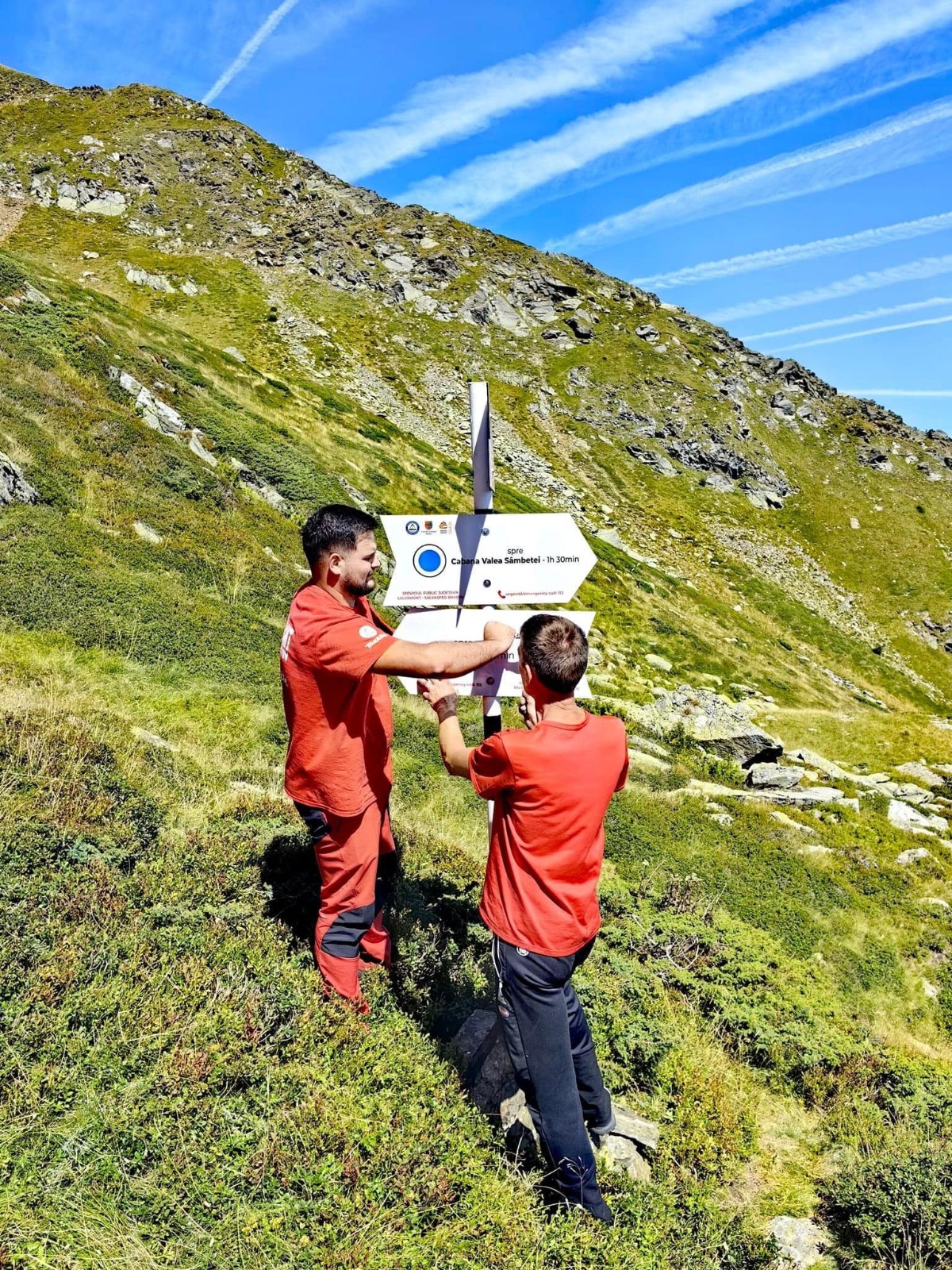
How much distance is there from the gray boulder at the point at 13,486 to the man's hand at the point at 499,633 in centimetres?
1216

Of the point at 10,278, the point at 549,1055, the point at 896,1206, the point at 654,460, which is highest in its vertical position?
the point at 654,460

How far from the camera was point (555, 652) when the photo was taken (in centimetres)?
335

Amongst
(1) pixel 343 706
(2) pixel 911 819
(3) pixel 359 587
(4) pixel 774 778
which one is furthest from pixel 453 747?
(2) pixel 911 819

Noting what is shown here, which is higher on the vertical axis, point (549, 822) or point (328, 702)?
point (328, 702)

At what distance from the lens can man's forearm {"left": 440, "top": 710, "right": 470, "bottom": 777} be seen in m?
3.46

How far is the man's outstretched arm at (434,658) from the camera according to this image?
3459 mm

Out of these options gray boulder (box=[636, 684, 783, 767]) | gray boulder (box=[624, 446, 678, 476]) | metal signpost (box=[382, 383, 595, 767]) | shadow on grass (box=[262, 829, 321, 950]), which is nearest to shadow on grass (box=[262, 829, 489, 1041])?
shadow on grass (box=[262, 829, 321, 950])

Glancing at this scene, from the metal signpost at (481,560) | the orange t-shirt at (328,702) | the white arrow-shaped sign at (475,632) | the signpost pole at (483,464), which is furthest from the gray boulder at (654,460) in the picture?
the orange t-shirt at (328,702)

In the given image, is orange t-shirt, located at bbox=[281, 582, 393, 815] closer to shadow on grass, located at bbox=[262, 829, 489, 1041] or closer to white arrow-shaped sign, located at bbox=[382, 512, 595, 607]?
white arrow-shaped sign, located at bbox=[382, 512, 595, 607]

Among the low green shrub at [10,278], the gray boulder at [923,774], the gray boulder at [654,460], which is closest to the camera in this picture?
the low green shrub at [10,278]

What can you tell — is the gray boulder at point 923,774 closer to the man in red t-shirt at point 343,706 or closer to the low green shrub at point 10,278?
the man in red t-shirt at point 343,706

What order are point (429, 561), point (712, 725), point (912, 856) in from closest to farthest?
point (429, 561) → point (912, 856) → point (712, 725)

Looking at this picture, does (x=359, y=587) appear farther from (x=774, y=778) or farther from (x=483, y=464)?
(x=774, y=778)

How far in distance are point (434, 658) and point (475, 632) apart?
137 centimetres
